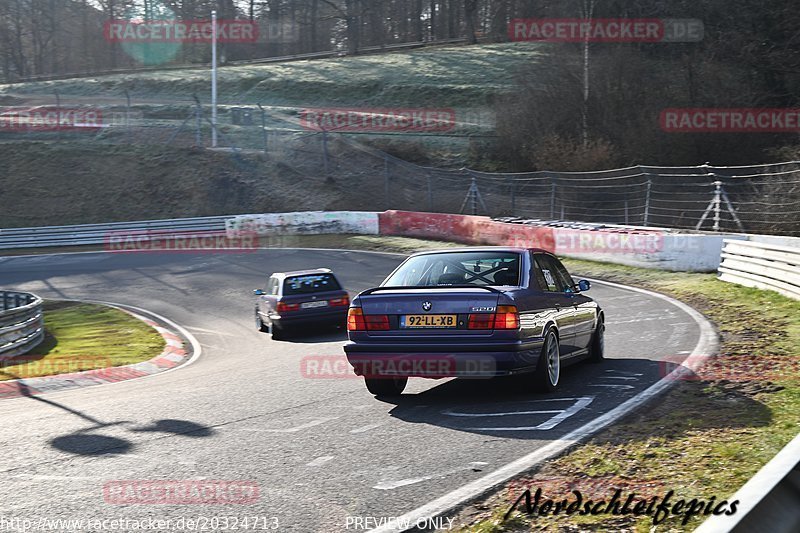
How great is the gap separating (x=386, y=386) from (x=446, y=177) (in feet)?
99.2

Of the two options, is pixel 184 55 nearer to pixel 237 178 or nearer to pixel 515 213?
pixel 237 178

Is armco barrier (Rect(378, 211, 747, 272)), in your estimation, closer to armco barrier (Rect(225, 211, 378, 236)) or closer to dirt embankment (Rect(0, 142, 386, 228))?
armco barrier (Rect(225, 211, 378, 236))

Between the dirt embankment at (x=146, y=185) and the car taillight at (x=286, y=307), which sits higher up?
the dirt embankment at (x=146, y=185)

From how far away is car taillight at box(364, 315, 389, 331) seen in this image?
8391mm

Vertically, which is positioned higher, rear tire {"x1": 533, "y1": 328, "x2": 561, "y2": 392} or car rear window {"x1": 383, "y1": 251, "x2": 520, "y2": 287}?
car rear window {"x1": 383, "y1": 251, "x2": 520, "y2": 287}

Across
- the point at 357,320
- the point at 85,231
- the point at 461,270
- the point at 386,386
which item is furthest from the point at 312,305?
the point at 85,231

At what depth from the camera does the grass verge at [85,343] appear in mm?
14000

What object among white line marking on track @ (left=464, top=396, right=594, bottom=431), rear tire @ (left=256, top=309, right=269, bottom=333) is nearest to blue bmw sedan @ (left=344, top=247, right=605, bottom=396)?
white line marking on track @ (left=464, top=396, right=594, bottom=431)

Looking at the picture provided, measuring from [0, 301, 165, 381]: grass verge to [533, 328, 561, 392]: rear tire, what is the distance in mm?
7745

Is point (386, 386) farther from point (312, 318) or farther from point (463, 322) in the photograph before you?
point (312, 318)

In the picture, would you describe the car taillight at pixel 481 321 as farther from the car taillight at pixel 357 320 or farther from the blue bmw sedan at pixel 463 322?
the car taillight at pixel 357 320

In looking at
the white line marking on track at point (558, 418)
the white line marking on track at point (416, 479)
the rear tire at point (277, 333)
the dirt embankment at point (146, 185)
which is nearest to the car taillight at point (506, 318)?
the white line marking on track at point (558, 418)

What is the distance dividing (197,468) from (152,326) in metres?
13.5

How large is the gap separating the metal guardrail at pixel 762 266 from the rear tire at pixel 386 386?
29.7 ft
